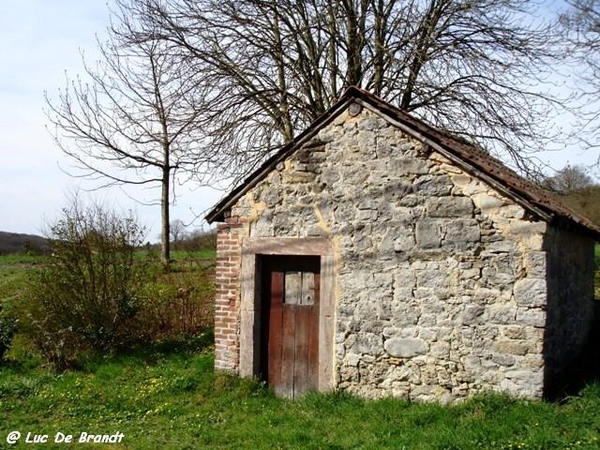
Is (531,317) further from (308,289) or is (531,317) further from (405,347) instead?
(308,289)

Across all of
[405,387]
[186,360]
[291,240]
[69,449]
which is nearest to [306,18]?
[291,240]

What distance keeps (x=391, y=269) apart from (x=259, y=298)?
2041 mm

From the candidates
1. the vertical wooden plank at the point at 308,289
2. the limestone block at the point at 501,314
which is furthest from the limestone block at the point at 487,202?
the vertical wooden plank at the point at 308,289

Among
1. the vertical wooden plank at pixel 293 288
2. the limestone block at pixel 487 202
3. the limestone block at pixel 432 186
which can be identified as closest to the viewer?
the limestone block at pixel 487 202

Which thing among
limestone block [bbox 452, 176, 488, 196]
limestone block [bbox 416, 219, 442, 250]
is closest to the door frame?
limestone block [bbox 416, 219, 442, 250]

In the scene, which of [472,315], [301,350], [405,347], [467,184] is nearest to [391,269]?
[405,347]

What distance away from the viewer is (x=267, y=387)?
26.4 feet

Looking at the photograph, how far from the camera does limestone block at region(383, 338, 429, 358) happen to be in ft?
22.8

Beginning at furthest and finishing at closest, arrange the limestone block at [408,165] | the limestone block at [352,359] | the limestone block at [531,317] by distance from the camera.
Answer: the limestone block at [352,359], the limestone block at [408,165], the limestone block at [531,317]

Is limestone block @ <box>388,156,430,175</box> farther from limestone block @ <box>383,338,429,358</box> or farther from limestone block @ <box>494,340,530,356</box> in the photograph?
limestone block @ <box>494,340,530,356</box>

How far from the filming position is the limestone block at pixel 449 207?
6.78 metres

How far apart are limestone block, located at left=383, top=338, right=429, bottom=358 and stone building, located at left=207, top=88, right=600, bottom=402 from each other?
0.05 ft

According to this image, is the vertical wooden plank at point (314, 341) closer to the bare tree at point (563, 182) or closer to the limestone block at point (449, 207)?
the limestone block at point (449, 207)

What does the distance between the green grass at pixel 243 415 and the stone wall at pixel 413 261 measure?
1.37 ft
